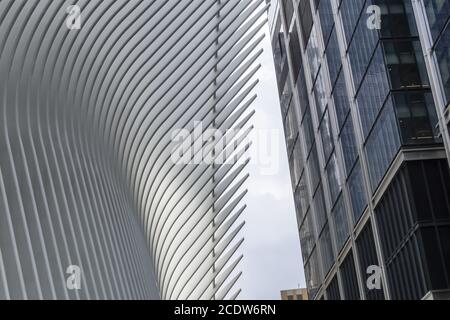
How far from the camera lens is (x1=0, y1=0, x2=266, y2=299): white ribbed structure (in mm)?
13664

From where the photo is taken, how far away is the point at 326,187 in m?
29.5

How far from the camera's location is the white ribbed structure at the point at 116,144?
13664 mm

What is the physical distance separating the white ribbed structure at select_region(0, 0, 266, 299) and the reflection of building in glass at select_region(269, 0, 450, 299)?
3.34 meters

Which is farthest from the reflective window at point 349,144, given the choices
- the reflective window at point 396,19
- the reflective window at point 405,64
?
the reflective window at point 396,19

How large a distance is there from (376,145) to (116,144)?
7.01 metres

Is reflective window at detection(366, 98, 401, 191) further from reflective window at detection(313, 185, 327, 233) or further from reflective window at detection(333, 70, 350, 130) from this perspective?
reflective window at detection(313, 185, 327, 233)

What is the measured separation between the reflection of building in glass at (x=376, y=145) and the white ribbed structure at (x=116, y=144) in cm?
334

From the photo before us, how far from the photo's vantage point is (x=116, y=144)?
19.8 meters

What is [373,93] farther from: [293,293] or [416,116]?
[293,293]
